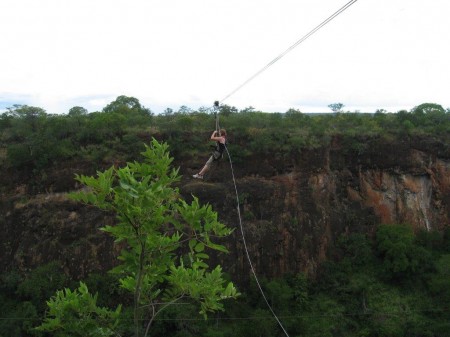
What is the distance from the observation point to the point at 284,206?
2703 cm

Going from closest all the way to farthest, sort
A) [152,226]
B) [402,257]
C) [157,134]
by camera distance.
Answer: [152,226] → [402,257] → [157,134]

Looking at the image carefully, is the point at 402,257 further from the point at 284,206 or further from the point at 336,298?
the point at 284,206

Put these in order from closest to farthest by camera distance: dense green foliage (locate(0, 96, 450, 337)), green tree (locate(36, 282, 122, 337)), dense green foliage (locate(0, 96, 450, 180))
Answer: green tree (locate(36, 282, 122, 337)), dense green foliage (locate(0, 96, 450, 337)), dense green foliage (locate(0, 96, 450, 180))

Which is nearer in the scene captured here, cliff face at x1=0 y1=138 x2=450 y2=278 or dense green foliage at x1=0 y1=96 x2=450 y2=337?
dense green foliage at x1=0 y1=96 x2=450 y2=337

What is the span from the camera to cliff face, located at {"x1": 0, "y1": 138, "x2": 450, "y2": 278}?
2456cm

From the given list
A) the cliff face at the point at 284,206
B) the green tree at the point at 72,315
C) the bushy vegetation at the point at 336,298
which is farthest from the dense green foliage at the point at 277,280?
the green tree at the point at 72,315

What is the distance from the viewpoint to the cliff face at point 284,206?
2456 cm

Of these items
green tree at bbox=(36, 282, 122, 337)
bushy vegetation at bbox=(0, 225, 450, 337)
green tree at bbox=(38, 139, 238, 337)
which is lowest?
bushy vegetation at bbox=(0, 225, 450, 337)

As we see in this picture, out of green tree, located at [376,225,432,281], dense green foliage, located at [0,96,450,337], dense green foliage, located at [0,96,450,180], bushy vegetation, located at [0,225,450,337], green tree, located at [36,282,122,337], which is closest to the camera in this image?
green tree, located at [36,282,122,337]

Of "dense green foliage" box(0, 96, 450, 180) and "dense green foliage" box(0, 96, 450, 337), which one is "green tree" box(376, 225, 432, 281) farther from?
"dense green foliage" box(0, 96, 450, 180)

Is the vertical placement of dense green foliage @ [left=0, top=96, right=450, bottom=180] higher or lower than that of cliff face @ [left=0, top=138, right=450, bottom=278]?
higher

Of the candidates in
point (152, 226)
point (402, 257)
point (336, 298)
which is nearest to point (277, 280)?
point (336, 298)

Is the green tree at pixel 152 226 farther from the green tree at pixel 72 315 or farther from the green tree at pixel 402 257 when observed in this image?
the green tree at pixel 402 257

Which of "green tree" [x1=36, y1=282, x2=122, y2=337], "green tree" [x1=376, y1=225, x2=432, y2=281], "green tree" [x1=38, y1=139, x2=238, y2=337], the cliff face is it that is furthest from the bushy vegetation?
"green tree" [x1=38, y1=139, x2=238, y2=337]
